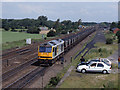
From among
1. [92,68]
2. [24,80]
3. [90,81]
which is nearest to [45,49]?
[24,80]

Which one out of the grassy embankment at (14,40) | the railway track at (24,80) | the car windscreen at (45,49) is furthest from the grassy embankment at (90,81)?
the grassy embankment at (14,40)

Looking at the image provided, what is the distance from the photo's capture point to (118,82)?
16875mm

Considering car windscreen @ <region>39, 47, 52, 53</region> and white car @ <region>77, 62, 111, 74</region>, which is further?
car windscreen @ <region>39, 47, 52, 53</region>

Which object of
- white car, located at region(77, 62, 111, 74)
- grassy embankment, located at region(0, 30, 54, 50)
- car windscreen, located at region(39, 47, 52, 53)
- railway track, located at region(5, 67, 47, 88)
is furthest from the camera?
grassy embankment, located at region(0, 30, 54, 50)

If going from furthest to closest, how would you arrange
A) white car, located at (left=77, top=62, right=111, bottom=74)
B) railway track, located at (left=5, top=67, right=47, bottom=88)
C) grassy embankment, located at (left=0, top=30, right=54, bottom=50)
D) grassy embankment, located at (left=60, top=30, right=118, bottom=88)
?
grassy embankment, located at (left=0, top=30, right=54, bottom=50)
white car, located at (left=77, top=62, right=111, bottom=74)
railway track, located at (left=5, top=67, right=47, bottom=88)
grassy embankment, located at (left=60, top=30, right=118, bottom=88)

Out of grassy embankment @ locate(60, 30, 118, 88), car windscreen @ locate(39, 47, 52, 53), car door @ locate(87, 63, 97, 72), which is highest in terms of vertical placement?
car windscreen @ locate(39, 47, 52, 53)

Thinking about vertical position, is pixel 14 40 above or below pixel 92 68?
above

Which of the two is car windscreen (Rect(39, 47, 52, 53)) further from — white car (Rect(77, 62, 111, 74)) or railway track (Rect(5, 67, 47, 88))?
white car (Rect(77, 62, 111, 74))

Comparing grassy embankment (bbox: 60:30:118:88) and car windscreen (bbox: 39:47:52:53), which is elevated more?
car windscreen (bbox: 39:47:52:53)

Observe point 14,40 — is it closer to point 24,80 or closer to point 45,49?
point 45,49

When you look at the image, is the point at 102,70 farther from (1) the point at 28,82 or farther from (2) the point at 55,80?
(1) the point at 28,82

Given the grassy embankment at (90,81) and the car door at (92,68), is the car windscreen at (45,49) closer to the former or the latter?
the grassy embankment at (90,81)

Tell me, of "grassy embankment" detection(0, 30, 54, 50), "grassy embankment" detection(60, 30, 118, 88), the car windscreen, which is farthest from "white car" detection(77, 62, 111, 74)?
"grassy embankment" detection(0, 30, 54, 50)

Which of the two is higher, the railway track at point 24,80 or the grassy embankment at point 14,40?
the grassy embankment at point 14,40
